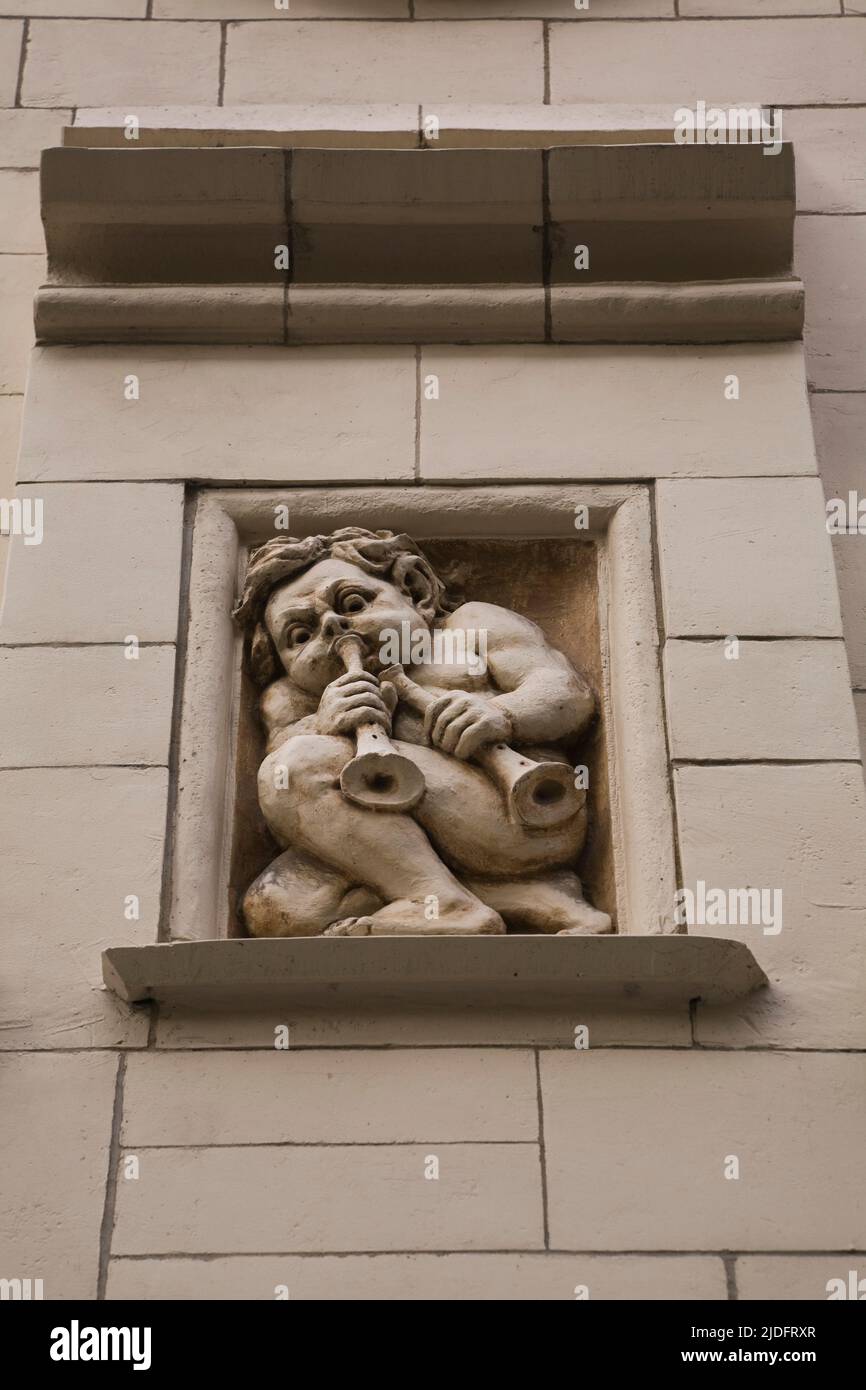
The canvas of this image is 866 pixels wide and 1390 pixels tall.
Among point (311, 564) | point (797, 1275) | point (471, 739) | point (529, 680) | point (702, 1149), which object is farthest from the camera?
point (311, 564)

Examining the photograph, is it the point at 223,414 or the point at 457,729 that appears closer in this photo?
the point at 457,729

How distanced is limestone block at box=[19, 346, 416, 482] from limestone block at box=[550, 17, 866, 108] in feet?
4.27

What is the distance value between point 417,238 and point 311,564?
1017mm

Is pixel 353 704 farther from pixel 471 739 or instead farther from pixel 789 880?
pixel 789 880

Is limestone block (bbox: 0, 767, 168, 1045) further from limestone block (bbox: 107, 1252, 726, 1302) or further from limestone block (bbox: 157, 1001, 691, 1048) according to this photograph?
limestone block (bbox: 107, 1252, 726, 1302)

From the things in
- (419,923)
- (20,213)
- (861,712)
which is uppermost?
(20,213)

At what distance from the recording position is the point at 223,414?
5285mm

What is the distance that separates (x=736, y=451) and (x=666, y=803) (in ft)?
3.41

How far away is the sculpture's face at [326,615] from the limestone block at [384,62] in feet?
6.00

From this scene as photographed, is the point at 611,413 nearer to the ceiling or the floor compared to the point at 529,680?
nearer to the ceiling

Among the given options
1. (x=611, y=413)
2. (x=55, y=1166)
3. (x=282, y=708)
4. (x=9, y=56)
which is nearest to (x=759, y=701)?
(x=611, y=413)

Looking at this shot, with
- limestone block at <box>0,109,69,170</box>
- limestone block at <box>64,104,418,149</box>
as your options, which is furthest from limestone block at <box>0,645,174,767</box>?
limestone block at <box>0,109,69,170</box>

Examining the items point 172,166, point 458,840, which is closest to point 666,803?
point 458,840

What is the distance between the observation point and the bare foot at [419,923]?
14.4 feet
